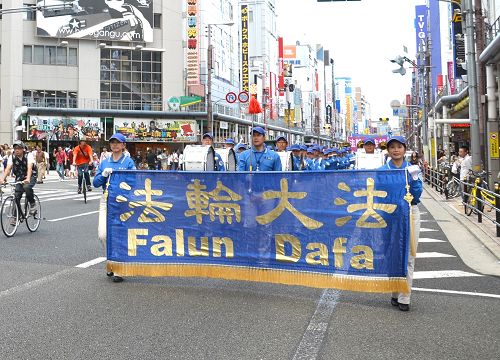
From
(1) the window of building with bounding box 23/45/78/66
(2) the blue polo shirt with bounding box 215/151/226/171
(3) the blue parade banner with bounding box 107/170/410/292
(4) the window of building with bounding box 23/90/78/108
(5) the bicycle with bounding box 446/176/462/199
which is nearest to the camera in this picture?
(3) the blue parade banner with bounding box 107/170/410/292

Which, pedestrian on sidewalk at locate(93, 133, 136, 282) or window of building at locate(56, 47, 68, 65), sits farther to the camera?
window of building at locate(56, 47, 68, 65)

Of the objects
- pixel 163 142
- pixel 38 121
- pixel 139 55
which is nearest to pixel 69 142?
pixel 38 121

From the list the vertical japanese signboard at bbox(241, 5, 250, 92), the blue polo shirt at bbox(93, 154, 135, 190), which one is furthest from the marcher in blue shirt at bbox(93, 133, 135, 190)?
the vertical japanese signboard at bbox(241, 5, 250, 92)

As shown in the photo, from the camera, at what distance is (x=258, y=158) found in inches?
299

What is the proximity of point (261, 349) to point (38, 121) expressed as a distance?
1740 inches

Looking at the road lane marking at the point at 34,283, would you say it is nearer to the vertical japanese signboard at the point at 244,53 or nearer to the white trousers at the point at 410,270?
the white trousers at the point at 410,270

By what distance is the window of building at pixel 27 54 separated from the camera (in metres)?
46.1

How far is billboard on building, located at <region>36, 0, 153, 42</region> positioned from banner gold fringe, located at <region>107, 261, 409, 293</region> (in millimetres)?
46394

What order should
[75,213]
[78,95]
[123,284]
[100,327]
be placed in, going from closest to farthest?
[100,327] → [123,284] → [75,213] → [78,95]

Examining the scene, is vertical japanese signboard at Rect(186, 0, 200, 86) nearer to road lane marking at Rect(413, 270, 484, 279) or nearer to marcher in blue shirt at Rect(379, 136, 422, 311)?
road lane marking at Rect(413, 270, 484, 279)

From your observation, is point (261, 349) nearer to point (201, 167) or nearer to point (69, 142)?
point (201, 167)

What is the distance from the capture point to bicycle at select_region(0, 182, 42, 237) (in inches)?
364

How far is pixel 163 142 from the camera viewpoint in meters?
47.8

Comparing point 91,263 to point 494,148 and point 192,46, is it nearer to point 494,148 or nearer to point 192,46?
point 494,148
